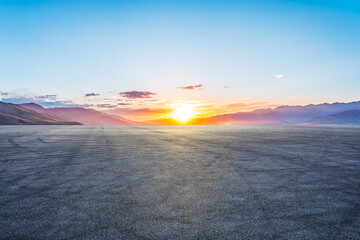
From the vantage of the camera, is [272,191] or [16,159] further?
[16,159]

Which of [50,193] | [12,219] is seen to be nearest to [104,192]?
[50,193]

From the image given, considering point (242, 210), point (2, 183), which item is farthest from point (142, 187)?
point (2, 183)

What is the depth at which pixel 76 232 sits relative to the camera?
9.86 feet

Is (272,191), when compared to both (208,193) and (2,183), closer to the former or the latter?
(208,193)

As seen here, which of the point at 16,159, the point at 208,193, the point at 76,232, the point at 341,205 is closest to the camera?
the point at 76,232

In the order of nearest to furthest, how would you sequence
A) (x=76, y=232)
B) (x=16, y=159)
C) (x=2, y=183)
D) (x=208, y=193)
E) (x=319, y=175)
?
(x=76, y=232) < (x=208, y=193) < (x=2, y=183) < (x=319, y=175) < (x=16, y=159)

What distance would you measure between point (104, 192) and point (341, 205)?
4765mm

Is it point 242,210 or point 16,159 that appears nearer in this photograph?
point 242,210

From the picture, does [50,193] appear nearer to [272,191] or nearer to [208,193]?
[208,193]

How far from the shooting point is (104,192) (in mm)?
4723

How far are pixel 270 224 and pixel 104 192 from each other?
11.1 ft

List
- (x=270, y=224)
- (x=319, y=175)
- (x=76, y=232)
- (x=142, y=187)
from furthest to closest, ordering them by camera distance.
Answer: (x=319, y=175) < (x=142, y=187) < (x=270, y=224) < (x=76, y=232)

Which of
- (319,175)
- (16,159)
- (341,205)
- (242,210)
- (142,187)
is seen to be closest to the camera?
(242,210)

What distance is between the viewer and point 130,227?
10.3 feet
